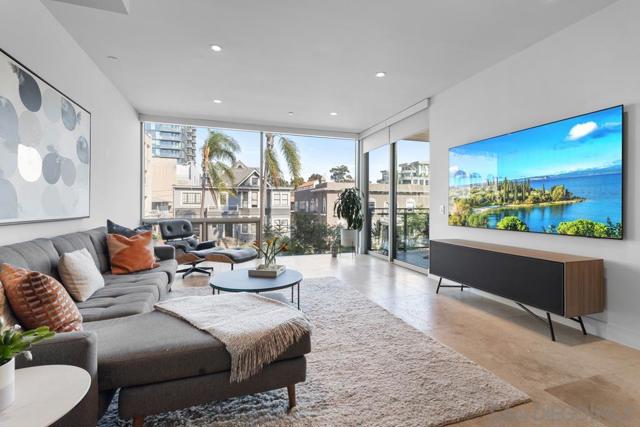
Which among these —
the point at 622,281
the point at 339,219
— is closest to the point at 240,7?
the point at 622,281

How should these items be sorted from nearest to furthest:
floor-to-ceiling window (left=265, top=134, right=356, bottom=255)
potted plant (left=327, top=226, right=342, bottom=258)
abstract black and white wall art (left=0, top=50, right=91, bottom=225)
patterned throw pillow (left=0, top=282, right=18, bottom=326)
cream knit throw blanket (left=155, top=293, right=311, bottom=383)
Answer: patterned throw pillow (left=0, top=282, right=18, bottom=326), cream knit throw blanket (left=155, top=293, right=311, bottom=383), abstract black and white wall art (left=0, top=50, right=91, bottom=225), floor-to-ceiling window (left=265, top=134, right=356, bottom=255), potted plant (left=327, top=226, right=342, bottom=258)

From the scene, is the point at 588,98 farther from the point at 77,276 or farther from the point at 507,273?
the point at 77,276

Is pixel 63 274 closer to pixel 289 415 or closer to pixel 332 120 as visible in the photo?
pixel 289 415

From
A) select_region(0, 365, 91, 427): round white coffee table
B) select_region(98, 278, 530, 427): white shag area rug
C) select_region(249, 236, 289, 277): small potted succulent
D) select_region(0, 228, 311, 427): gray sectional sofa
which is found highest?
select_region(249, 236, 289, 277): small potted succulent

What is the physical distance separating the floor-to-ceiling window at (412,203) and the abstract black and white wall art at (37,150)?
4387 millimetres

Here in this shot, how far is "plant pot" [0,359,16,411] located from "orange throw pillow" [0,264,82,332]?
59 centimetres

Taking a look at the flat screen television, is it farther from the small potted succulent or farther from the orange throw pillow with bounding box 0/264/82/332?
the orange throw pillow with bounding box 0/264/82/332

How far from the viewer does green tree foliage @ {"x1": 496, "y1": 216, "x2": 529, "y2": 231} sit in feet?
10.6

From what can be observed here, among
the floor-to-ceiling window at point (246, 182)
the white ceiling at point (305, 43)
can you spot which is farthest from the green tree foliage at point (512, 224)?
the floor-to-ceiling window at point (246, 182)

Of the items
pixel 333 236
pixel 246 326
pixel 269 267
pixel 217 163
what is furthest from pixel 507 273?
pixel 217 163

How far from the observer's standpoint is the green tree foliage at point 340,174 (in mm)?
6961

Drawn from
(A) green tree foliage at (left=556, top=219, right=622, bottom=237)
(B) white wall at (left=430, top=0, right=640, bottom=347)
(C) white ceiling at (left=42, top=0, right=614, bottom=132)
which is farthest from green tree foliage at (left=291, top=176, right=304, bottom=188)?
(A) green tree foliage at (left=556, top=219, right=622, bottom=237)

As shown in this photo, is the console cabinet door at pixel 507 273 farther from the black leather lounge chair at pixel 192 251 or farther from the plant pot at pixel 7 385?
the plant pot at pixel 7 385

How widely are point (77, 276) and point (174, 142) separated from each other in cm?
416
